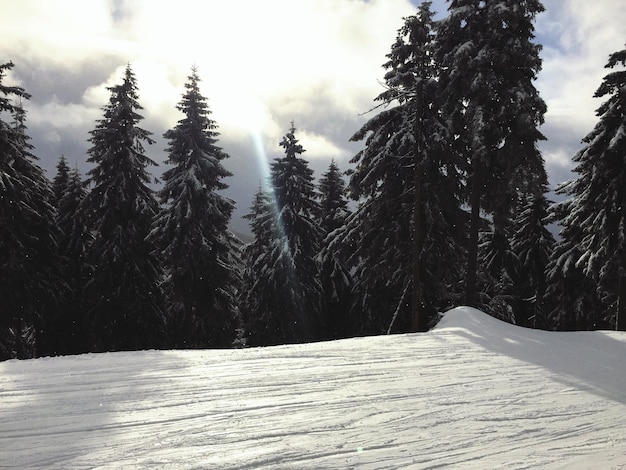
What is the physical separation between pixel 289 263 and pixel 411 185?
8949 mm

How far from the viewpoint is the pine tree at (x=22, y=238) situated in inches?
644

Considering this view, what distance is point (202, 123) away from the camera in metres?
19.5

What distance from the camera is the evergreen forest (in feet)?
48.5

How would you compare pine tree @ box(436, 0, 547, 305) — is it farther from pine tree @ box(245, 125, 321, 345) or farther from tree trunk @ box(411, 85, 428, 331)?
pine tree @ box(245, 125, 321, 345)

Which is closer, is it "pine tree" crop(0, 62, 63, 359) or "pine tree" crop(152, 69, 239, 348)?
"pine tree" crop(0, 62, 63, 359)

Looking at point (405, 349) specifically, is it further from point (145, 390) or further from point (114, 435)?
point (114, 435)

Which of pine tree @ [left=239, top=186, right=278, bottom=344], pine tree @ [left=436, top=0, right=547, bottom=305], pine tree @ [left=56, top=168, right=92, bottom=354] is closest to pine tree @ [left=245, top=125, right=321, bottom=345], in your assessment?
pine tree @ [left=239, top=186, right=278, bottom=344]

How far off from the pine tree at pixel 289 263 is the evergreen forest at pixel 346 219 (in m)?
0.10

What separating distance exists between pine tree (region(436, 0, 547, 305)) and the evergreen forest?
0.06 m

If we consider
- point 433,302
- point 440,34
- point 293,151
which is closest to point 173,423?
point 433,302

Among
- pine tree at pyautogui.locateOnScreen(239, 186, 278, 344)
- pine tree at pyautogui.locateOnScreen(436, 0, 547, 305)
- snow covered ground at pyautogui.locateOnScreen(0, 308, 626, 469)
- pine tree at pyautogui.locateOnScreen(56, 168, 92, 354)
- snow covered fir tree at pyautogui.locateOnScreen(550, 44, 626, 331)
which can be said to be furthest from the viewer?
pine tree at pyautogui.locateOnScreen(239, 186, 278, 344)

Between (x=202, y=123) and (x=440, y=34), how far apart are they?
35.0ft

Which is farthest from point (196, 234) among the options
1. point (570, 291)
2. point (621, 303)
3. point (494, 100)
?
point (570, 291)

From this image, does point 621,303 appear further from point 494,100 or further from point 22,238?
point 22,238
